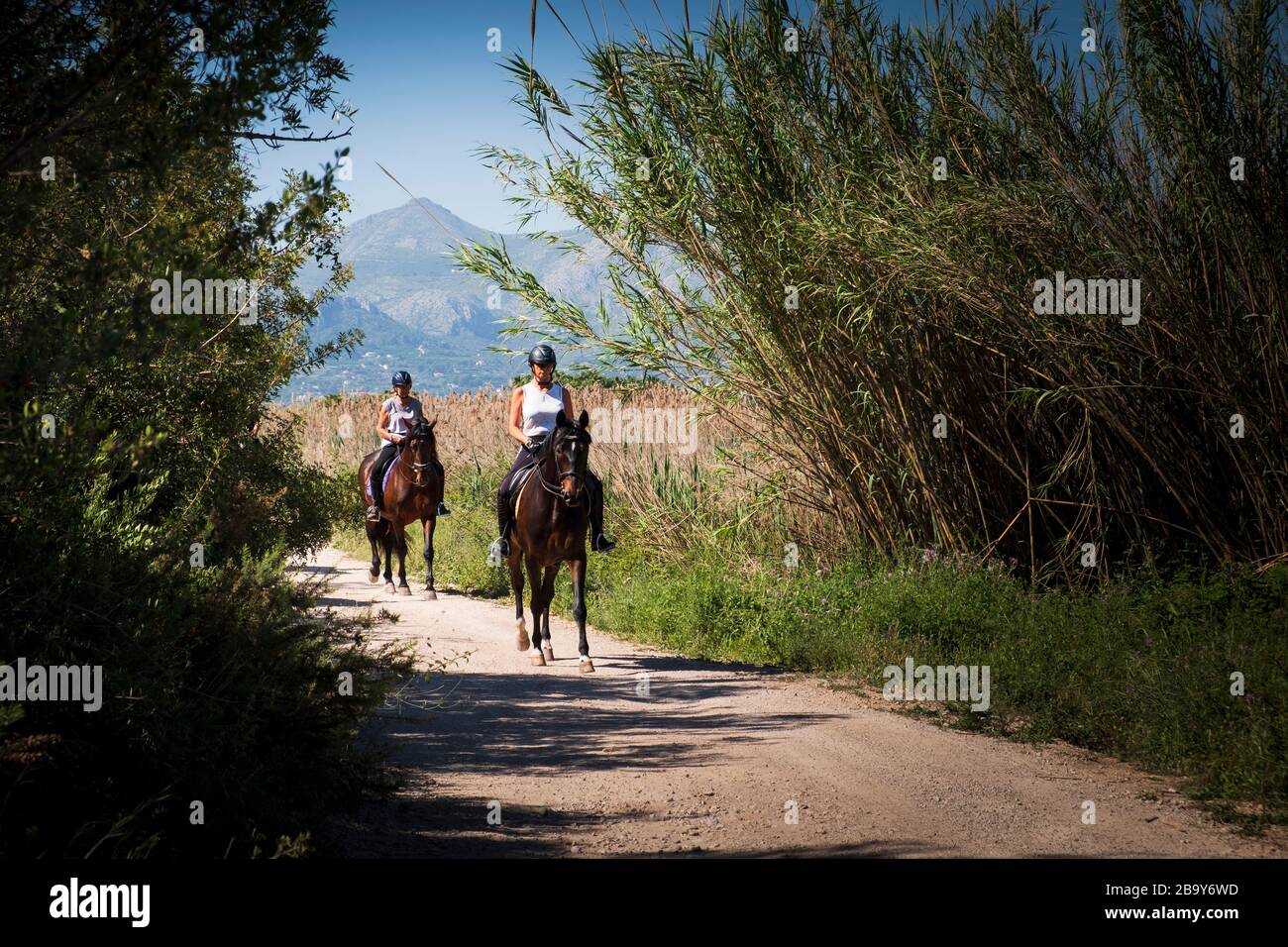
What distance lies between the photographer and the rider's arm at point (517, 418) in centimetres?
1057

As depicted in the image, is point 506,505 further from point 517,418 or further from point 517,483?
point 517,418

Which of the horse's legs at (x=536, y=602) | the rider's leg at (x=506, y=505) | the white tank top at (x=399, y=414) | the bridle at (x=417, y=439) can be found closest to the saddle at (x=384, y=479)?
the bridle at (x=417, y=439)

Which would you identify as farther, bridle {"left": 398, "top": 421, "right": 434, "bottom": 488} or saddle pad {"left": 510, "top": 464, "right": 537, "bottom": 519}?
bridle {"left": 398, "top": 421, "right": 434, "bottom": 488}

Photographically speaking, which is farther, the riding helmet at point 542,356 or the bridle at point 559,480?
the riding helmet at point 542,356

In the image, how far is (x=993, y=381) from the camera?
9734 millimetres

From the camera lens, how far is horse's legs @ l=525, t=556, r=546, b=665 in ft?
33.2

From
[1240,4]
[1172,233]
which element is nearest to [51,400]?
[1172,233]

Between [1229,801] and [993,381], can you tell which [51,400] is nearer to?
[1229,801]

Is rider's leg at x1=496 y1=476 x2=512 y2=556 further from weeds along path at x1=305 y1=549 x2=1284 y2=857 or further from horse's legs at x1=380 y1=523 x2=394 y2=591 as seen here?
horse's legs at x1=380 y1=523 x2=394 y2=591

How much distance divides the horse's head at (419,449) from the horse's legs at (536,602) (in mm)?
5255

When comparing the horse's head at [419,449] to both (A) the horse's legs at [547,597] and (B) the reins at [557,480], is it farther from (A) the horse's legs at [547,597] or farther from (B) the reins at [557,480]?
(B) the reins at [557,480]

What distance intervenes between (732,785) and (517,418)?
18.0 ft

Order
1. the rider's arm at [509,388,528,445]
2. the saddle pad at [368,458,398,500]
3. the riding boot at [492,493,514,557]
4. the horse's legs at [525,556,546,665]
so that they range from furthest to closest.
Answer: the saddle pad at [368,458,398,500]
the riding boot at [492,493,514,557]
the rider's arm at [509,388,528,445]
the horse's legs at [525,556,546,665]

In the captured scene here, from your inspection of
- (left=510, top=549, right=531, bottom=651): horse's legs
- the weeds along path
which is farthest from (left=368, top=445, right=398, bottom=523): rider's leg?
the weeds along path
